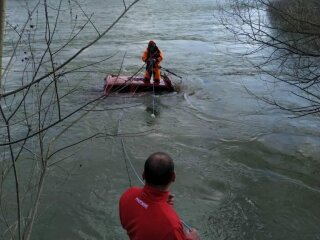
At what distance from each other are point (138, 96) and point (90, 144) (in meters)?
3.74

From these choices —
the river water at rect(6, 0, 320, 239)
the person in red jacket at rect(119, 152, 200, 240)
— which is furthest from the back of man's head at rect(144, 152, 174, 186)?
the river water at rect(6, 0, 320, 239)

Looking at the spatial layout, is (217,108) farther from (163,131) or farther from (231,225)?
(231,225)

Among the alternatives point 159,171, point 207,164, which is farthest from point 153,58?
point 159,171

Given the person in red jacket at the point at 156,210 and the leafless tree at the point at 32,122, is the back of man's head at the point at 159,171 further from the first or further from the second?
the leafless tree at the point at 32,122

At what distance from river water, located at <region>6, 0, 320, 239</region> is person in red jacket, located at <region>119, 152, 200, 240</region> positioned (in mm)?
1154

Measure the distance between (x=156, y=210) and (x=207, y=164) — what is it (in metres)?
6.56

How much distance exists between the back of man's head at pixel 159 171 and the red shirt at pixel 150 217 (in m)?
0.05

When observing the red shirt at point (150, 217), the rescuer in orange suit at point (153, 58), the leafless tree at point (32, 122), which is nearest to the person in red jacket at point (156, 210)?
the red shirt at point (150, 217)

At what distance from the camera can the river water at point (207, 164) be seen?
7.08 metres

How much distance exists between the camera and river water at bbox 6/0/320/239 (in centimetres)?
708

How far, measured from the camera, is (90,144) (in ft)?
32.5

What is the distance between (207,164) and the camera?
30.0ft

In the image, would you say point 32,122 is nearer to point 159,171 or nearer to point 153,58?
point 153,58

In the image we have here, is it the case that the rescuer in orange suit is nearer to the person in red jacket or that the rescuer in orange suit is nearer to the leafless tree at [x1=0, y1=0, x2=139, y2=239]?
the leafless tree at [x1=0, y1=0, x2=139, y2=239]
